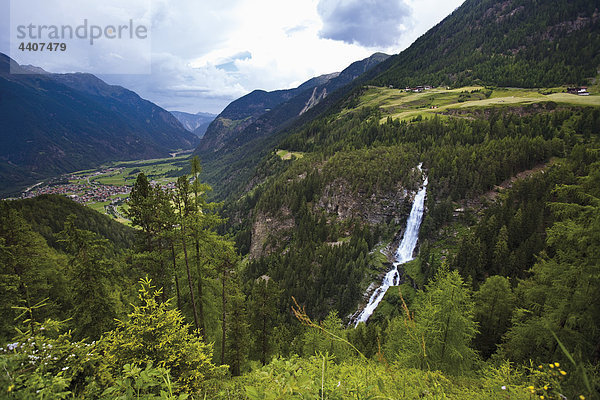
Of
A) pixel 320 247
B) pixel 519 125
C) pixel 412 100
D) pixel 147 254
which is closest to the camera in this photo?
pixel 147 254

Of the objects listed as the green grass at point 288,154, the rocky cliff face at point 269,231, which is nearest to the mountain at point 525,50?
the green grass at point 288,154

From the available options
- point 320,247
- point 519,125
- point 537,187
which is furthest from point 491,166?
point 320,247

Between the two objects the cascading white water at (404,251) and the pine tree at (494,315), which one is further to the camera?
the cascading white water at (404,251)

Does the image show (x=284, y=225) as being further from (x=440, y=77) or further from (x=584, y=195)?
(x=440, y=77)

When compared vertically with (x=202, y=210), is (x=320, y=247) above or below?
below

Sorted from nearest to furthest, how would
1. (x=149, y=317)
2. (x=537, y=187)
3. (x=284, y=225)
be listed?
(x=149, y=317)
(x=537, y=187)
(x=284, y=225)

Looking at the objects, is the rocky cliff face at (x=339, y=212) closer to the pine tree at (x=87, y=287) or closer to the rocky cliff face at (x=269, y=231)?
the rocky cliff face at (x=269, y=231)
